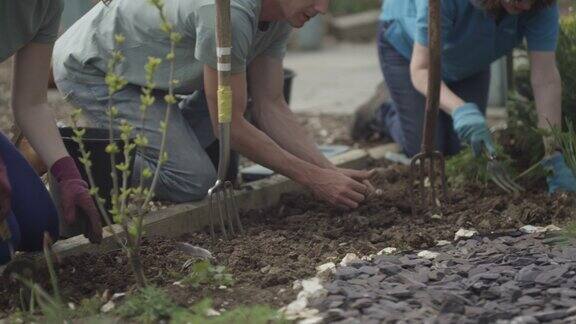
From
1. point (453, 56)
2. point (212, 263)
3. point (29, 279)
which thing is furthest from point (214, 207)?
point (453, 56)

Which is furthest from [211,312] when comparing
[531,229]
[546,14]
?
[546,14]

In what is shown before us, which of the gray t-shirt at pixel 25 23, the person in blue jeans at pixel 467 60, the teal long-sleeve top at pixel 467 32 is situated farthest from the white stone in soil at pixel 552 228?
the gray t-shirt at pixel 25 23

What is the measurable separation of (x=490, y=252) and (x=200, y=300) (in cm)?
110

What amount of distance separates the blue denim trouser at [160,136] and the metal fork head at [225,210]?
0.22m

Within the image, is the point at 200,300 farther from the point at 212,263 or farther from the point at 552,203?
the point at 552,203

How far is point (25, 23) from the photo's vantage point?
12.8 ft

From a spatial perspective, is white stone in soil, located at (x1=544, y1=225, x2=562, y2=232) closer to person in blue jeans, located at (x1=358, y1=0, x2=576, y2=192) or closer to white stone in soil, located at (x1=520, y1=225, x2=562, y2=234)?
white stone in soil, located at (x1=520, y1=225, x2=562, y2=234)

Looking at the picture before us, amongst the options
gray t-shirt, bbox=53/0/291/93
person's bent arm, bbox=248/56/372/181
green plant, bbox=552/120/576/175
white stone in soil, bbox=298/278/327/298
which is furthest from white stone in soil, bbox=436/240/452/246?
gray t-shirt, bbox=53/0/291/93

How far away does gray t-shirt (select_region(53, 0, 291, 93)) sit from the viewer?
179 inches

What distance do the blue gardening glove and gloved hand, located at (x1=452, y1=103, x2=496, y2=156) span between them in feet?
0.82

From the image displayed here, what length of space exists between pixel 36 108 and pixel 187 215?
3.03ft

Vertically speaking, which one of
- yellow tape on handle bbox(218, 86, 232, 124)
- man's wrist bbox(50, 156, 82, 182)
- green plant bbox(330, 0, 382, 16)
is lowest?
green plant bbox(330, 0, 382, 16)

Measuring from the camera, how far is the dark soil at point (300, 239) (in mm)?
3727

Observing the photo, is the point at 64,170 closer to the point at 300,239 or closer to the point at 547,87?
the point at 300,239
